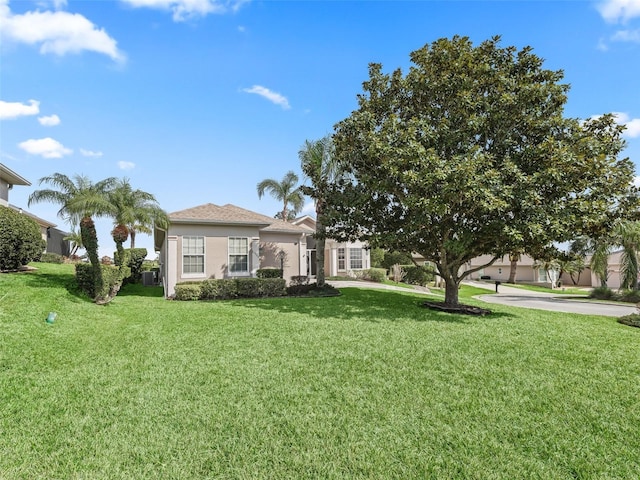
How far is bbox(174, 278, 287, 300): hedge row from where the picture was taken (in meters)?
15.7

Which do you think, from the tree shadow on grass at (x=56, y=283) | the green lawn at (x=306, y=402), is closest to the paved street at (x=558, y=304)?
the green lawn at (x=306, y=402)

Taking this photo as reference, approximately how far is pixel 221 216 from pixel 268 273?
12.8 ft

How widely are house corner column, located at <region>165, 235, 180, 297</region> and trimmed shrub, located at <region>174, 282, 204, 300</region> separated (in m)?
1.38

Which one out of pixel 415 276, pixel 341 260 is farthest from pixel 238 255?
pixel 415 276

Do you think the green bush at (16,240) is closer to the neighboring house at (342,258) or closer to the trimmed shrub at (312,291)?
the trimmed shrub at (312,291)

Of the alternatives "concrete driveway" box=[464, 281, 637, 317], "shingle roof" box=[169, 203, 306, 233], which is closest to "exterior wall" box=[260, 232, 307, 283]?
"shingle roof" box=[169, 203, 306, 233]

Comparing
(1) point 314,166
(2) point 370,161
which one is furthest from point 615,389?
(1) point 314,166

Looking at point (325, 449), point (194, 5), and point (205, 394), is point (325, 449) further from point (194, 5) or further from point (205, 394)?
point (194, 5)

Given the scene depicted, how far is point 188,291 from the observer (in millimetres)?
15594

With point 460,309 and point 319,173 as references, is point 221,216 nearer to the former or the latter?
point 319,173

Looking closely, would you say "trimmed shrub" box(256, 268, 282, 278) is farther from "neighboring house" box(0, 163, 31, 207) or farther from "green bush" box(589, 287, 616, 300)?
"green bush" box(589, 287, 616, 300)

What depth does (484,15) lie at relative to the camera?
12.3 meters

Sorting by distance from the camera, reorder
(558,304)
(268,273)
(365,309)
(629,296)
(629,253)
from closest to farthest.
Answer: (365,309)
(268,273)
(558,304)
(629,296)
(629,253)

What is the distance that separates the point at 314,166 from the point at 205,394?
12739 millimetres
